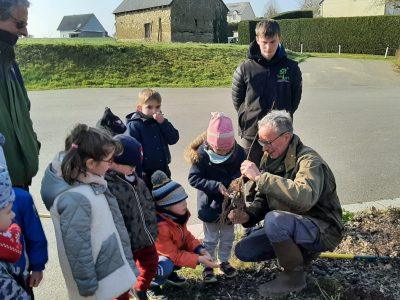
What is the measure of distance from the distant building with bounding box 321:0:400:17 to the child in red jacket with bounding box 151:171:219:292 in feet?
140

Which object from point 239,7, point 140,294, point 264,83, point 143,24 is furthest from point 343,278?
point 239,7

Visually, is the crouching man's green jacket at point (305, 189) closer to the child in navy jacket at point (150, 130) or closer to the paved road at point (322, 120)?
the child in navy jacket at point (150, 130)

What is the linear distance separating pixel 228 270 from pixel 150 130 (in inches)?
60.6

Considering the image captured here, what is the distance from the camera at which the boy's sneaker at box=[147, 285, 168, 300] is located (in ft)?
11.6

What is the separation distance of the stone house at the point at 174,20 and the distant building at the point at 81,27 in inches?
1922

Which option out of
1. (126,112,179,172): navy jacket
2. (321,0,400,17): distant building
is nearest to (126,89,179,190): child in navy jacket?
(126,112,179,172): navy jacket

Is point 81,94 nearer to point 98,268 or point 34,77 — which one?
point 34,77

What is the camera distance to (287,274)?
3432 mm

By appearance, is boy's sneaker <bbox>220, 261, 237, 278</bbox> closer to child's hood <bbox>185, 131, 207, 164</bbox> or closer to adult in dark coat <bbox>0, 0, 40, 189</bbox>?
child's hood <bbox>185, 131, 207, 164</bbox>

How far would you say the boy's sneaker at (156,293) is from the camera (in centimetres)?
353

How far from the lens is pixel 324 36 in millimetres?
33594

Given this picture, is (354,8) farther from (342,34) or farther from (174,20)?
(174,20)

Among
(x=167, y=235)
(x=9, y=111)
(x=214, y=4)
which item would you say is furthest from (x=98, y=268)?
(x=214, y=4)

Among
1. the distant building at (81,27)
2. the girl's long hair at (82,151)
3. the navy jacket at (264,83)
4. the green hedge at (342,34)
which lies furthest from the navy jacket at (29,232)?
the distant building at (81,27)
